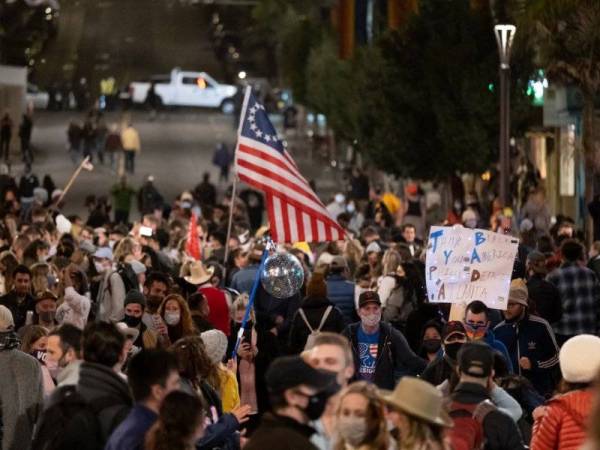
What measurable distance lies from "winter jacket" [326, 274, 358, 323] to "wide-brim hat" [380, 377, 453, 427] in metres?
9.94

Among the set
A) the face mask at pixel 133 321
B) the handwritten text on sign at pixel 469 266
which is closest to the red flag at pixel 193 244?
the handwritten text on sign at pixel 469 266

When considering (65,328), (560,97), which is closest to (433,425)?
(65,328)

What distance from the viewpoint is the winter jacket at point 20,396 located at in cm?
1149

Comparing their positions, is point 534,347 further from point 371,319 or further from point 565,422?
point 565,422

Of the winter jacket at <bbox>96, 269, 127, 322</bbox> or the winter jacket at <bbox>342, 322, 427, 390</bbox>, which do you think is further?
the winter jacket at <bbox>96, 269, 127, 322</bbox>

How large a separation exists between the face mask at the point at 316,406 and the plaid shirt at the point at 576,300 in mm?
10361

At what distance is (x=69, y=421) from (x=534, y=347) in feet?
20.1

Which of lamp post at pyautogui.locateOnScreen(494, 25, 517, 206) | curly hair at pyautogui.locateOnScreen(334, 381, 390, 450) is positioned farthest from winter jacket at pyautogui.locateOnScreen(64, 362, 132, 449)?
lamp post at pyautogui.locateOnScreen(494, 25, 517, 206)

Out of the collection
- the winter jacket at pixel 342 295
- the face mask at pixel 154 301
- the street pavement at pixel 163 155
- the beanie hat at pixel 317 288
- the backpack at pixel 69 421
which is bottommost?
the street pavement at pixel 163 155

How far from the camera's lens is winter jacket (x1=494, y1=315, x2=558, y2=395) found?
47.1 feet

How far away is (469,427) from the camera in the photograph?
381 inches

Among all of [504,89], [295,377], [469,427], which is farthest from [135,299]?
[504,89]

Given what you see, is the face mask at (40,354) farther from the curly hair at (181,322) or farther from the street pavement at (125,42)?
the street pavement at (125,42)

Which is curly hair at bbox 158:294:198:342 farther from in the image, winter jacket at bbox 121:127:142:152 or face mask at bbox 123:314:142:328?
winter jacket at bbox 121:127:142:152
